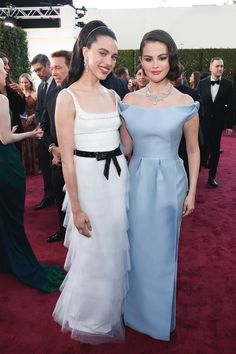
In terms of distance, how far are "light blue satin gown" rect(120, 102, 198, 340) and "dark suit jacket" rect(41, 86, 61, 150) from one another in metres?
1.47

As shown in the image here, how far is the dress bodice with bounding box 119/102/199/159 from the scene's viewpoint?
6.39 ft

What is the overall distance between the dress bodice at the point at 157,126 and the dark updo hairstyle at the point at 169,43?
209mm

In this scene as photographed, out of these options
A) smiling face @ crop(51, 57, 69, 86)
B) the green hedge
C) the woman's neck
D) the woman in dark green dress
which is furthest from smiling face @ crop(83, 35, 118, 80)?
the green hedge

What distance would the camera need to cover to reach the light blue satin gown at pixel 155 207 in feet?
6.48

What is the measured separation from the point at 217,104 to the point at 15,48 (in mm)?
7936

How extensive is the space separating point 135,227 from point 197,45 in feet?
49.8

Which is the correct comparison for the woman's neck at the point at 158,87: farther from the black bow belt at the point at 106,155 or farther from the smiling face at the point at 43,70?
the smiling face at the point at 43,70

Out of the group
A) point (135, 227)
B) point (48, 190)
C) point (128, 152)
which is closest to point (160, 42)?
point (128, 152)

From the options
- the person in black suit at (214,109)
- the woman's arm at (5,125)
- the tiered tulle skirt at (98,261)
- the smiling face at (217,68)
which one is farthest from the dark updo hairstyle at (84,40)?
the smiling face at (217,68)

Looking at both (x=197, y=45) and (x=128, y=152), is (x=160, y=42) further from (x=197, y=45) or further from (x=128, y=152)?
(x=197, y=45)

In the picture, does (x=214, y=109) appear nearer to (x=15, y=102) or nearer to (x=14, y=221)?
(x=15, y=102)

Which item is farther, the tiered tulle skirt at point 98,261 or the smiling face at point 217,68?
the smiling face at point 217,68

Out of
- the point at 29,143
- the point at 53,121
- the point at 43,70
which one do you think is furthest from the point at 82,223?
the point at 29,143

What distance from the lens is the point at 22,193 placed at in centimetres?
282
